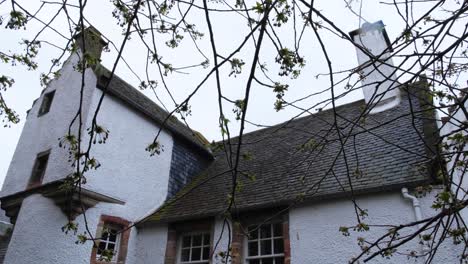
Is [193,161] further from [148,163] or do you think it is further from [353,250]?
[353,250]

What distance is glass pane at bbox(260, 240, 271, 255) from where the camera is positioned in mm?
7223

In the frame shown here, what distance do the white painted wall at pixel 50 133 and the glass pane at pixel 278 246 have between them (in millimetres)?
4821

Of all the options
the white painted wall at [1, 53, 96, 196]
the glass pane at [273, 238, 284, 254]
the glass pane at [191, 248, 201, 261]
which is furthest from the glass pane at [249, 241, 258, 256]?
the white painted wall at [1, 53, 96, 196]

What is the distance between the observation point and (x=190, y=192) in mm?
6375

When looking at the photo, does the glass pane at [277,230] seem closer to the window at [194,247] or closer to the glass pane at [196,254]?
the window at [194,247]

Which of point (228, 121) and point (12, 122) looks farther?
point (12, 122)

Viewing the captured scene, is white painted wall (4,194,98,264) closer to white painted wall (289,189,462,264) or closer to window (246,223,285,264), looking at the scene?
window (246,223,285,264)

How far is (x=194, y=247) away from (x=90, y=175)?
2.77 m

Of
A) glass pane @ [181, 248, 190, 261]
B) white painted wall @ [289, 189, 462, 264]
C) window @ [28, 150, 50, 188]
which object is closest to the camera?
white painted wall @ [289, 189, 462, 264]

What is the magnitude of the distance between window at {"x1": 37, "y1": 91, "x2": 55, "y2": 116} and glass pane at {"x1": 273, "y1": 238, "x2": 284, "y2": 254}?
6.83m

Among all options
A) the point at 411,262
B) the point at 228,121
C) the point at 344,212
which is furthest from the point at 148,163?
the point at 228,121

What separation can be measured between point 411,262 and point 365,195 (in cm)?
127

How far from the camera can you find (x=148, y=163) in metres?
9.49

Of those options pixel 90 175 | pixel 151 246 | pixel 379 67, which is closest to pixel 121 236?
pixel 151 246
